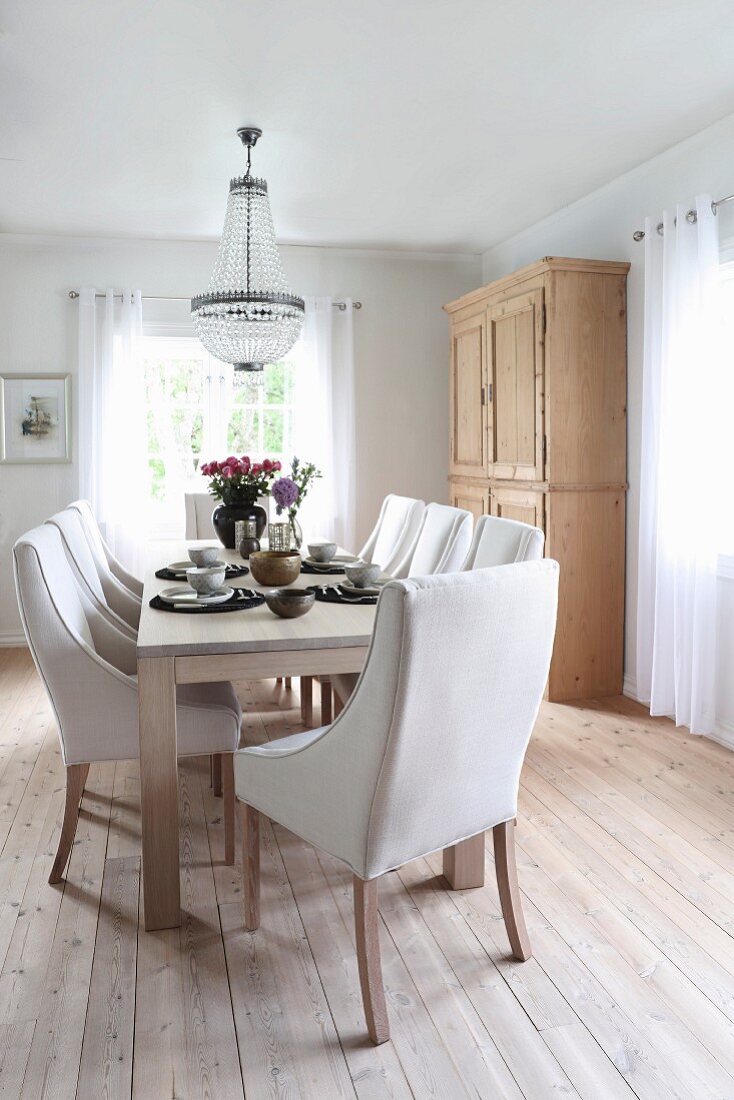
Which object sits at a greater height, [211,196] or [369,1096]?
[211,196]

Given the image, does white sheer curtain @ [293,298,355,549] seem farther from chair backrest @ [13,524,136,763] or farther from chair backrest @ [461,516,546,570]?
chair backrest @ [13,524,136,763]

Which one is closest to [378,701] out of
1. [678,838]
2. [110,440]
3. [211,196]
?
[678,838]

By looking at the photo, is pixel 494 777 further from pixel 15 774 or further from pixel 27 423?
pixel 27 423

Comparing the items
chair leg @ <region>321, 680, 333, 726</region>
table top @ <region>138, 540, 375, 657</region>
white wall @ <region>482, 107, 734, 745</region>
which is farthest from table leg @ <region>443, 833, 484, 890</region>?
white wall @ <region>482, 107, 734, 745</region>

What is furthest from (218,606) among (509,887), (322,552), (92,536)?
(92,536)

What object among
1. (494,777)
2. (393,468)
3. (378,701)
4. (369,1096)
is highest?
(393,468)

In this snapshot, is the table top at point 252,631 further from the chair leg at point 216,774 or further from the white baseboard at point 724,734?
the white baseboard at point 724,734

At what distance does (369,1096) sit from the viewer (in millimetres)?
1674

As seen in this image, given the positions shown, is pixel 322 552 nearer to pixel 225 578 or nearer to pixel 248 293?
pixel 225 578

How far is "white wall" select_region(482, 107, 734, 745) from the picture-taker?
3.64 m

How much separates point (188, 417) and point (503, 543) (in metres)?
3.57

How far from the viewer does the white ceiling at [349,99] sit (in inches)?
106

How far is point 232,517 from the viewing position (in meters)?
3.96

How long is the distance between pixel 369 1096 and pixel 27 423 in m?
4.80
